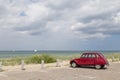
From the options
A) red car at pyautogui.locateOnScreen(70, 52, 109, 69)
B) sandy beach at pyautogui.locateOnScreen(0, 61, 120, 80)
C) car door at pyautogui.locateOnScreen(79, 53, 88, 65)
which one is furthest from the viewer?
car door at pyautogui.locateOnScreen(79, 53, 88, 65)

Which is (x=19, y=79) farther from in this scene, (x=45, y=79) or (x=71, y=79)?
(x=71, y=79)

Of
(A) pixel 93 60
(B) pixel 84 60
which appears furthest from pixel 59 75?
(B) pixel 84 60

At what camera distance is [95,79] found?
67.5ft

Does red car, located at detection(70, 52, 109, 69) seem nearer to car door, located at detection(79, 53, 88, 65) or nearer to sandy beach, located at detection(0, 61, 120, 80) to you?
car door, located at detection(79, 53, 88, 65)

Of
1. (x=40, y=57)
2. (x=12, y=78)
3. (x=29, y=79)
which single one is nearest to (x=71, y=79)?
(x=29, y=79)

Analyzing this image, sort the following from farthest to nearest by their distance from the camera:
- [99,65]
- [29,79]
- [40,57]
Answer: [40,57], [99,65], [29,79]

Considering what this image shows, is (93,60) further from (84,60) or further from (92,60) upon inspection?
(84,60)

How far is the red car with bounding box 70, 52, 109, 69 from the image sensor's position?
95.9 feet

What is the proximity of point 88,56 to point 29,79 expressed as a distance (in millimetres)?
11240

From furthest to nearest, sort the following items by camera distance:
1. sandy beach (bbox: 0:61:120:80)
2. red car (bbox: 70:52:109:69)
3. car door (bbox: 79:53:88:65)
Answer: car door (bbox: 79:53:88:65), red car (bbox: 70:52:109:69), sandy beach (bbox: 0:61:120:80)

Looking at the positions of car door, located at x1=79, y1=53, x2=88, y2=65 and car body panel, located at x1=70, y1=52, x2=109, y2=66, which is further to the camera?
car door, located at x1=79, y1=53, x2=88, y2=65

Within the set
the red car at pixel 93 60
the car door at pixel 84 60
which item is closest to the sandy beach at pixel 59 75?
the red car at pixel 93 60

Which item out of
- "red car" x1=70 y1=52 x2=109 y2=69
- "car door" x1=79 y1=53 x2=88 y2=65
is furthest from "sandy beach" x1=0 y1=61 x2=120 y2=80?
"car door" x1=79 y1=53 x2=88 y2=65

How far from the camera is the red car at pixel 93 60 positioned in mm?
29234
